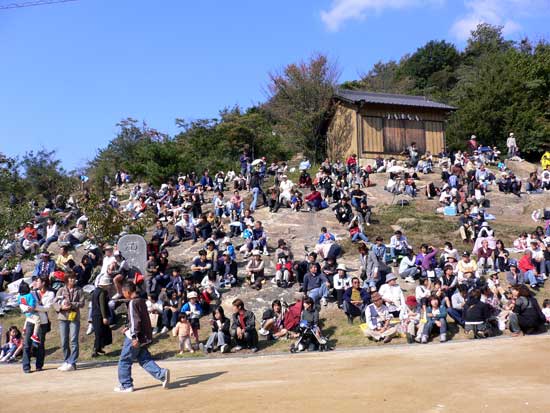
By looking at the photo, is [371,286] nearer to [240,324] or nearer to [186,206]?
[240,324]

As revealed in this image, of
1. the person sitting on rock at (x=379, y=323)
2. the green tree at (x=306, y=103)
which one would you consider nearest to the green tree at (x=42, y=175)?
the green tree at (x=306, y=103)

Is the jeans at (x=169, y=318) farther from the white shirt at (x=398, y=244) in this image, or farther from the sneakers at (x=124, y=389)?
the white shirt at (x=398, y=244)

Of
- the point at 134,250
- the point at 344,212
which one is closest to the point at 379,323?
the point at 134,250

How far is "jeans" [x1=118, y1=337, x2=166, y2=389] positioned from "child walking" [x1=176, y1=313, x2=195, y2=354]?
192 inches

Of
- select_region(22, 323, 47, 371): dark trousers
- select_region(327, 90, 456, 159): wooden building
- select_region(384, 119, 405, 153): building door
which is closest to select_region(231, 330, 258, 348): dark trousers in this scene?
select_region(22, 323, 47, 371): dark trousers

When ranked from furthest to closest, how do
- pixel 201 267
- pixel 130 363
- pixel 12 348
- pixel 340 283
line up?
pixel 201 267 < pixel 340 283 < pixel 12 348 < pixel 130 363

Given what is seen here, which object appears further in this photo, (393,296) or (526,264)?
(526,264)

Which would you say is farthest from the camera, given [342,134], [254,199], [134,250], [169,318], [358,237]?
[342,134]

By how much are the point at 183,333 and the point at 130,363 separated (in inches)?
198

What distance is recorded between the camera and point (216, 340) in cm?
1306

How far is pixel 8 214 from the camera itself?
18.3 metres

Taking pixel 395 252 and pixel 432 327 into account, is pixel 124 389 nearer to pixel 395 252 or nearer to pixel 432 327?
pixel 432 327

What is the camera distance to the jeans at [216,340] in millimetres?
12953

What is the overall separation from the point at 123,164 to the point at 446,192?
21368 millimetres
